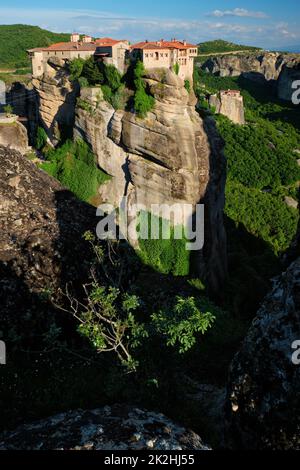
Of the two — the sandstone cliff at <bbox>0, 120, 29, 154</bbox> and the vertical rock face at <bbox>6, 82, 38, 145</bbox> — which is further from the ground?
the vertical rock face at <bbox>6, 82, 38, 145</bbox>

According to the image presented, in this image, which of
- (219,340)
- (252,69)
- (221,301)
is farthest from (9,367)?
(252,69)

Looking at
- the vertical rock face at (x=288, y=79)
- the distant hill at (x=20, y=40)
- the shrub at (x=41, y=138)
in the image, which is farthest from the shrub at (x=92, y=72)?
the vertical rock face at (x=288, y=79)

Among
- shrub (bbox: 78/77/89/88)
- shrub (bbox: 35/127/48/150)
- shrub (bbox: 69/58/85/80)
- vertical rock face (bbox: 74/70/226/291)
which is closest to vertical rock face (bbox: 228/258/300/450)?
vertical rock face (bbox: 74/70/226/291)

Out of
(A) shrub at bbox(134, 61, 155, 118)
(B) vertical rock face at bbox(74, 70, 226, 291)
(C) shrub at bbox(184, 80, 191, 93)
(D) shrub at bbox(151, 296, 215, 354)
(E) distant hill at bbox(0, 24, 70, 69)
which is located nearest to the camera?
(D) shrub at bbox(151, 296, 215, 354)

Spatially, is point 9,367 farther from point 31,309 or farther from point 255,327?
point 255,327

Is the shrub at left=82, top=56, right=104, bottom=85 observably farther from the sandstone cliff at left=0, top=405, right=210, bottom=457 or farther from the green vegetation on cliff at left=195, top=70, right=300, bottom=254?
the sandstone cliff at left=0, top=405, right=210, bottom=457

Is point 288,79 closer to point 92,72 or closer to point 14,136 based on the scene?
point 14,136

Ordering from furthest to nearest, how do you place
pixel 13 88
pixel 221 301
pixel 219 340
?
pixel 13 88, pixel 221 301, pixel 219 340
